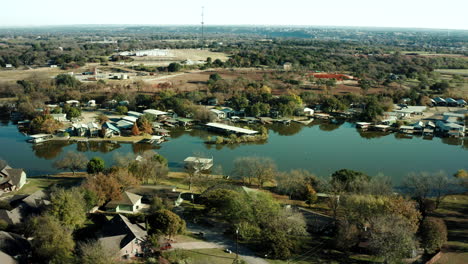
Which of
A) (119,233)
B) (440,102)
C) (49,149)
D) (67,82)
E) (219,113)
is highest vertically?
(67,82)

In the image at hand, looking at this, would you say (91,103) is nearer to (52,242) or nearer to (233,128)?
(233,128)

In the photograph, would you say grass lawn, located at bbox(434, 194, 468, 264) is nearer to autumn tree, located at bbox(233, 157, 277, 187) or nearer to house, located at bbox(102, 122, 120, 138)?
autumn tree, located at bbox(233, 157, 277, 187)

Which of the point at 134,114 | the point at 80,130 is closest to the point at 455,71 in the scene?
the point at 134,114

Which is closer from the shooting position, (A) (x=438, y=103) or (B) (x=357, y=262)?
(B) (x=357, y=262)

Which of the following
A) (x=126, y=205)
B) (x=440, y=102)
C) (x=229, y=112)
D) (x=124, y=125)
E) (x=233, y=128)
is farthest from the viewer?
(x=440, y=102)

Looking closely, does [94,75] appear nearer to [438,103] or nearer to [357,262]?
[438,103]

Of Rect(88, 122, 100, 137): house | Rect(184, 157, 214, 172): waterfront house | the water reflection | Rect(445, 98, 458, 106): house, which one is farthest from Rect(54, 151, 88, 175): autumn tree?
Rect(445, 98, 458, 106): house

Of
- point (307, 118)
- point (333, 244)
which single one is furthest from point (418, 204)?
point (307, 118)
